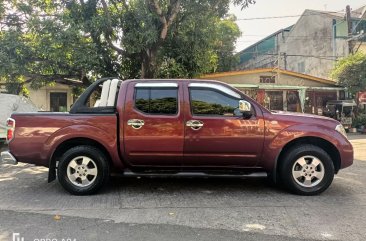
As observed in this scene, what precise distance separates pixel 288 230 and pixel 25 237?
2956mm

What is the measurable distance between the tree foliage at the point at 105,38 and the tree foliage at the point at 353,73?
374 inches

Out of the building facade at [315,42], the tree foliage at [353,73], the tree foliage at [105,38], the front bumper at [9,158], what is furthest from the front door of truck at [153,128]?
the building facade at [315,42]

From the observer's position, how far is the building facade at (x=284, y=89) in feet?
68.4

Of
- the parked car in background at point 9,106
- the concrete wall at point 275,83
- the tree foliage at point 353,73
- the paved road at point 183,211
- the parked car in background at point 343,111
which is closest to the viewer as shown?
the paved road at point 183,211

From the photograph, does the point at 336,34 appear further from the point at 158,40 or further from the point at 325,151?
the point at 325,151

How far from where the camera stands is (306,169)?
228 inches

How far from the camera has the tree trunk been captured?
496 inches

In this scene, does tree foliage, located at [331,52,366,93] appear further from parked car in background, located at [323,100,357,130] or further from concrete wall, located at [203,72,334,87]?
concrete wall, located at [203,72,334,87]

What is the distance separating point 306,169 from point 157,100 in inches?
102

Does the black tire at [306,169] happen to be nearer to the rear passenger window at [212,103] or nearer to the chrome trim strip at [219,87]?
the rear passenger window at [212,103]

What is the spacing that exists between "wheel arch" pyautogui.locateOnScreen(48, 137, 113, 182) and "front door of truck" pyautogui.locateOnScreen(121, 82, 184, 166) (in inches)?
14.6

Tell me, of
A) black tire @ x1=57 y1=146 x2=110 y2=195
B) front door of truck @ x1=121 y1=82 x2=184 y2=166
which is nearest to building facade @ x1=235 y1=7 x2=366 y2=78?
front door of truck @ x1=121 y1=82 x2=184 y2=166

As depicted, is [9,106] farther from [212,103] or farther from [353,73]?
[353,73]

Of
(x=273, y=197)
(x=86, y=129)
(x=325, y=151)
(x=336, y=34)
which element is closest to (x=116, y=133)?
(x=86, y=129)
